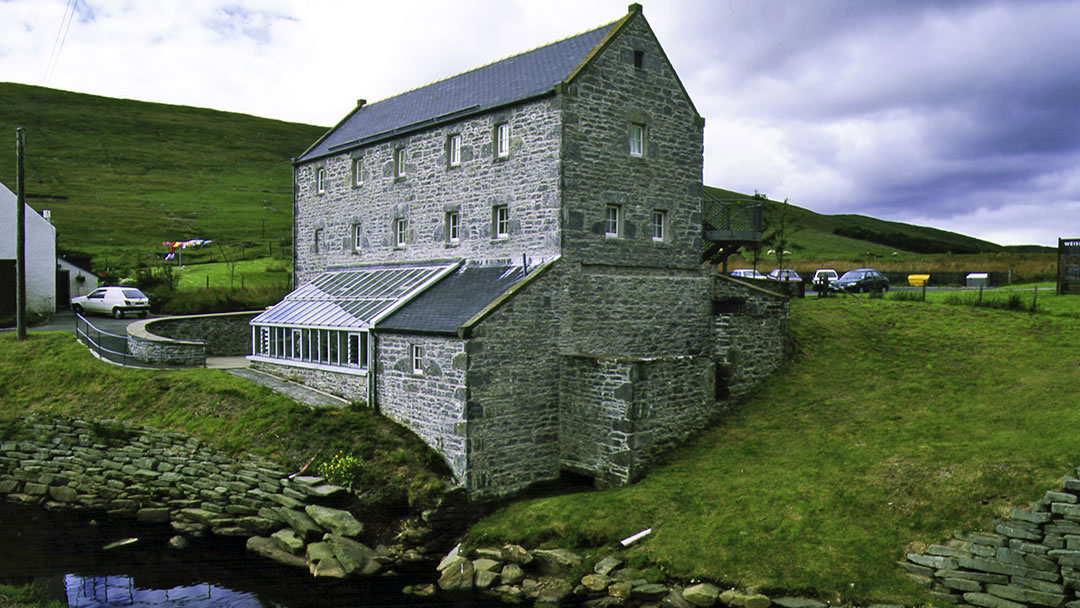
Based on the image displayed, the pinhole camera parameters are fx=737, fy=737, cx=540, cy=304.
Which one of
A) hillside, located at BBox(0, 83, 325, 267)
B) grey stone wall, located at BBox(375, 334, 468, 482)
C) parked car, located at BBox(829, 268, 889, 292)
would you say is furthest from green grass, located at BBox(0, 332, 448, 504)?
hillside, located at BBox(0, 83, 325, 267)

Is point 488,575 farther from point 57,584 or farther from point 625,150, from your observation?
point 625,150

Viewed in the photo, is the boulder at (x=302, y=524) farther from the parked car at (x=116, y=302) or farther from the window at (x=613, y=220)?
the parked car at (x=116, y=302)

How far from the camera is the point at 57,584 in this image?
17.6 metres

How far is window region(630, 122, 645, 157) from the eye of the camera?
24.5m

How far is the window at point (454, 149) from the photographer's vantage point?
1041 inches

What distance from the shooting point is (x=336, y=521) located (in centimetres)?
1925

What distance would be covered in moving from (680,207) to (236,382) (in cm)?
1705

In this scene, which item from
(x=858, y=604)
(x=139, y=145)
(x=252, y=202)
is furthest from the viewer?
(x=139, y=145)

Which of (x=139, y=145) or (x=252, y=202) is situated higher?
(x=139, y=145)

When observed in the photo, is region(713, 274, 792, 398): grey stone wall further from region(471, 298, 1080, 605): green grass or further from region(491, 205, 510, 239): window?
region(491, 205, 510, 239): window

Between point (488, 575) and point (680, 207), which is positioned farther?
point (680, 207)

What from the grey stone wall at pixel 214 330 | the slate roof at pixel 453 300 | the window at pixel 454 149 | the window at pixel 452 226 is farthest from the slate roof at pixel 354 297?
the grey stone wall at pixel 214 330

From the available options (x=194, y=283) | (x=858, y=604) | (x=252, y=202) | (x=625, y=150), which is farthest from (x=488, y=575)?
(x=252, y=202)

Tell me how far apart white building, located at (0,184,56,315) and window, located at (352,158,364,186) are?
22.8 metres
